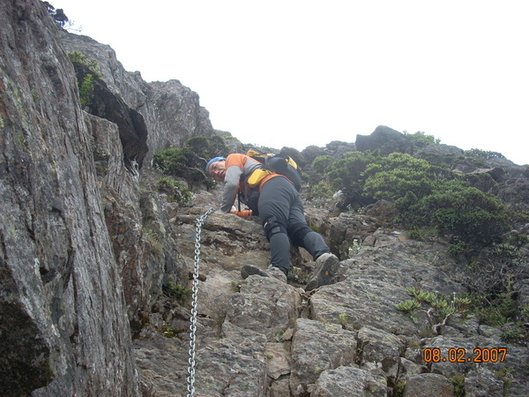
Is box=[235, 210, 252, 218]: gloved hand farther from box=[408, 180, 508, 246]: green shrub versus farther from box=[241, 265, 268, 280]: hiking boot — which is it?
box=[408, 180, 508, 246]: green shrub

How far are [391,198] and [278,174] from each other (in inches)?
173

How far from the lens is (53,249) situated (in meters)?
Result: 3.61

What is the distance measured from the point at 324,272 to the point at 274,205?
201 cm

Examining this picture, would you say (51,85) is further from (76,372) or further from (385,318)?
(385,318)

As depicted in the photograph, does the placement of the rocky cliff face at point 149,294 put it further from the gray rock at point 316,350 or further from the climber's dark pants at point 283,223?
the climber's dark pants at point 283,223

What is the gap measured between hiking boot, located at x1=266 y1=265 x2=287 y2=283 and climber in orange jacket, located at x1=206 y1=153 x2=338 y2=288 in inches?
1.9

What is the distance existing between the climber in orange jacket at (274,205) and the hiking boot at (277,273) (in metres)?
0.05

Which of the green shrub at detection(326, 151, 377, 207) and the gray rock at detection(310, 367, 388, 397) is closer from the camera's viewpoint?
the gray rock at detection(310, 367, 388, 397)

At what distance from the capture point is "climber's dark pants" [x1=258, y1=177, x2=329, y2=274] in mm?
9836

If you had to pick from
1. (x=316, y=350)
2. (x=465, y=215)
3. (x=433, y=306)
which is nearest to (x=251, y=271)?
(x=316, y=350)

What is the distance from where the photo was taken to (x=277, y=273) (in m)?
9.12

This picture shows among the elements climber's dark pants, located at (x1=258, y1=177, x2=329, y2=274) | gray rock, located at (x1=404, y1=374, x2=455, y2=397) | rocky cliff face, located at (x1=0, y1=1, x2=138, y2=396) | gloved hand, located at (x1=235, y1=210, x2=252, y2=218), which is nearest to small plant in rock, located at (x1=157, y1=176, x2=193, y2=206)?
gloved hand, located at (x1=235, y1=210, x2=252, y2=218)

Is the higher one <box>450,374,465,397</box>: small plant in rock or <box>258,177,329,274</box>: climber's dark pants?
<box>258,177,329,274</box>: climber's dark pants

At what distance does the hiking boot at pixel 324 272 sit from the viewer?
9.24m
